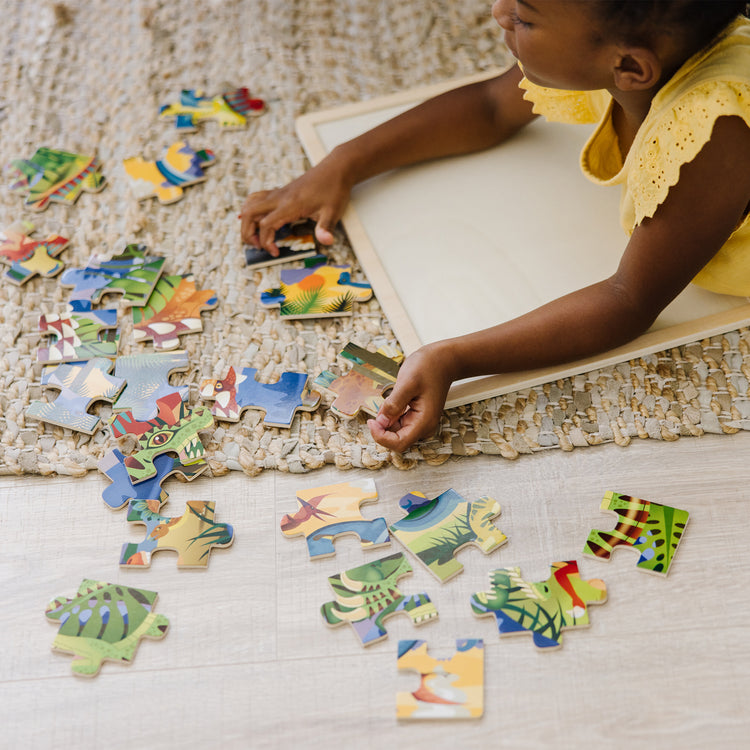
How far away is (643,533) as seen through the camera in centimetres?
87

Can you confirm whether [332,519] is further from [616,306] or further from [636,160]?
[636,160]

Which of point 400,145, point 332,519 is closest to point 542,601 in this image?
point 332,519

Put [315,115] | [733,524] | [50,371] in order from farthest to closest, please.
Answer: [315,115] → [50,371] → [733,524]

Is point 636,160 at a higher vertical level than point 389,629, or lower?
higher

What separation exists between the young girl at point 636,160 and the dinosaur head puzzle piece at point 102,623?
303 mm

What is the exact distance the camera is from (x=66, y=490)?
0.95 meters

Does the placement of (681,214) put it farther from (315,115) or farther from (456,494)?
(315,115)

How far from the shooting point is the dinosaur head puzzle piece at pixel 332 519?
2.88 ft

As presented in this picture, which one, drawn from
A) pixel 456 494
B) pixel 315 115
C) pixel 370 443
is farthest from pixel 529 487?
pixel 315 115

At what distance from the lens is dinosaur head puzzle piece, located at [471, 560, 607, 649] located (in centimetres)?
81

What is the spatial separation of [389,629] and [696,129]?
58 centimetres

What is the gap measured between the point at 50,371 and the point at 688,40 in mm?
806

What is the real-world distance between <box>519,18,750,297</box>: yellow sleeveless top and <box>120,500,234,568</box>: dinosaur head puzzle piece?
57 centimetres

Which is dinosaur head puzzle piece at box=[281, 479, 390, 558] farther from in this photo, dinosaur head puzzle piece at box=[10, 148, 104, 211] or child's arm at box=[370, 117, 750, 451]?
dinosaur head puzzle piece at box=[10, 148, 104, 211]
